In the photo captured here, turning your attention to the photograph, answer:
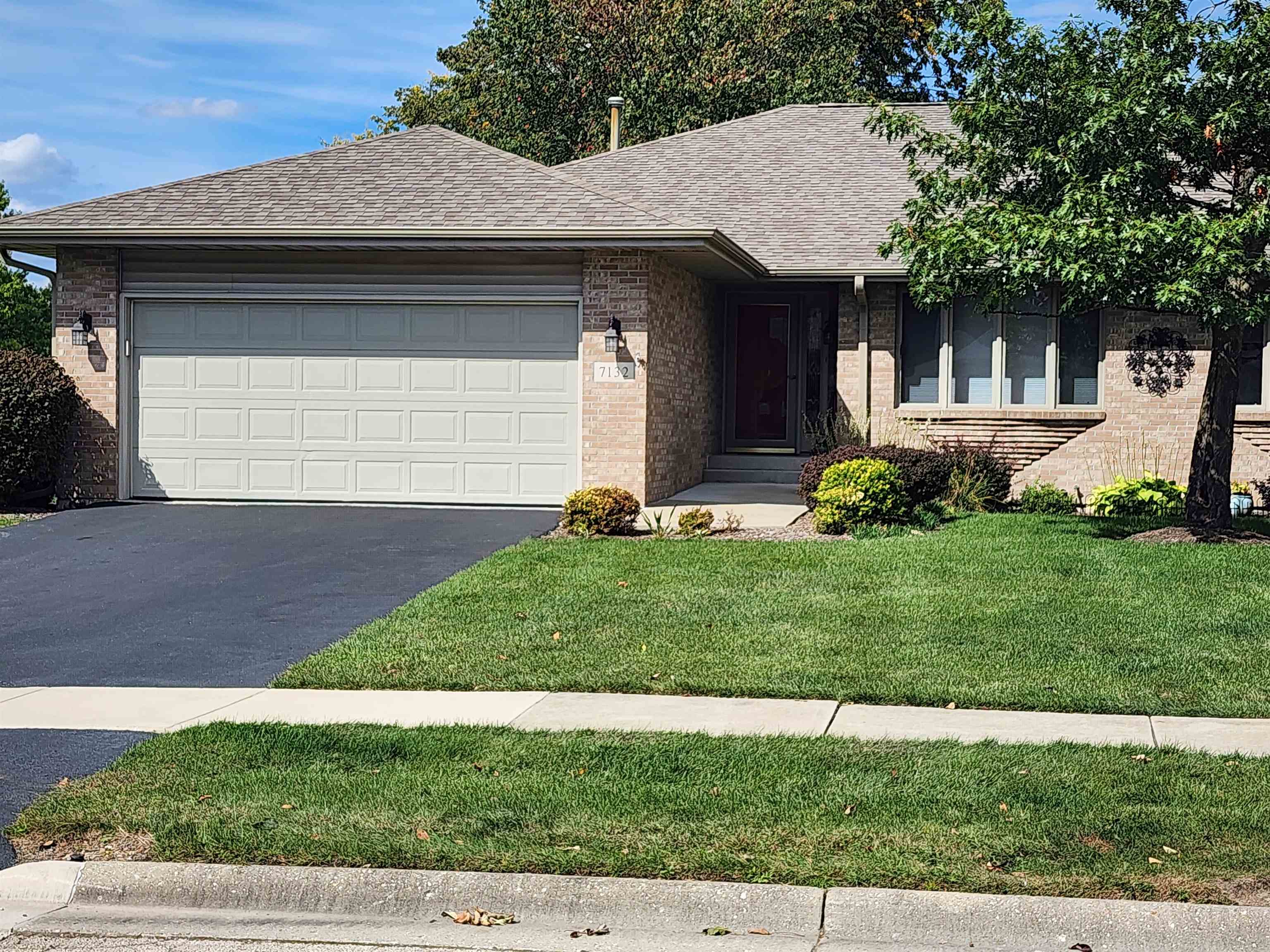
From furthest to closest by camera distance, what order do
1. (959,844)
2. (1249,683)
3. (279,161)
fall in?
1. (279,161)
2. (1249,683)
3. (959,844)

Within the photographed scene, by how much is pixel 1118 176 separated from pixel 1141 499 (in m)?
5.18

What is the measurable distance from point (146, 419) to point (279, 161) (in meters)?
3.69

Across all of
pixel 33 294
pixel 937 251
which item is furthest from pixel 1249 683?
→ pixel 33 294

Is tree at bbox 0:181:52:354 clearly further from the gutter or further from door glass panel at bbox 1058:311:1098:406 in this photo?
door glass panel at bbox 1058:311:1098:406

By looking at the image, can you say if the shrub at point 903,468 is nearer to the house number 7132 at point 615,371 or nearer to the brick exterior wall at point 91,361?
the house number 7132 at point 615,371

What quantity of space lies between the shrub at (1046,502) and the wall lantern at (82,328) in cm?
1160

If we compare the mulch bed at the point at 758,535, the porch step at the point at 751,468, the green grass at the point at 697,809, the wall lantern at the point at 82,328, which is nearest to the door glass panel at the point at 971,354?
the porch step at the point at 751,468

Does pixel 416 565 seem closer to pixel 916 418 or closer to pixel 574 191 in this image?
pixel 574 191

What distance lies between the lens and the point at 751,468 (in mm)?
21172

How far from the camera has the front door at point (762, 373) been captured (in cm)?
2198

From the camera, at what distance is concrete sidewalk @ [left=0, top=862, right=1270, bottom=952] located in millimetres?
4883

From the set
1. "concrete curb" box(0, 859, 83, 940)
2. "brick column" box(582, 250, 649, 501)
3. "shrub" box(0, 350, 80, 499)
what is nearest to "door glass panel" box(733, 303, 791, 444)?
"brick column" box(582, 250, 649, 501)

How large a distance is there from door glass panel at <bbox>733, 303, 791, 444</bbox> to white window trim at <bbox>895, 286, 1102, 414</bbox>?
2.97m

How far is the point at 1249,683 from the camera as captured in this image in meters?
8.48
